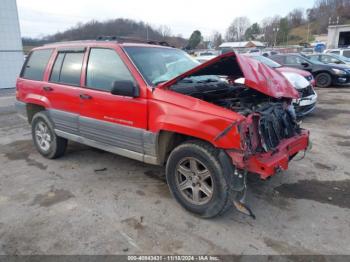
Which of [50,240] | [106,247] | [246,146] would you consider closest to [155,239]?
[106,247]

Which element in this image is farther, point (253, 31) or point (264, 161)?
point (253, 31)

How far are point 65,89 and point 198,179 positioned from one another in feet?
8.24

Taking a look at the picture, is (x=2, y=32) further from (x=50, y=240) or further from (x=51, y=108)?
(x=50, y=240)

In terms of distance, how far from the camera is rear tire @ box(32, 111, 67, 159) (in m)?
4.75

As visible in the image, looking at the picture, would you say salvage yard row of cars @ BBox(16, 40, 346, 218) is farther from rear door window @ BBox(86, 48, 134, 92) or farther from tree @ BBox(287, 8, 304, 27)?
tree @ BBox(287, 8, 304, 27)

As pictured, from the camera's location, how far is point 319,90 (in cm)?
1250

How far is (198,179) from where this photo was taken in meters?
A: 3.10

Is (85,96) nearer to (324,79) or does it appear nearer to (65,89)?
(65,89)

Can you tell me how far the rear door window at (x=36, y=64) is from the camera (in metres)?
4.77

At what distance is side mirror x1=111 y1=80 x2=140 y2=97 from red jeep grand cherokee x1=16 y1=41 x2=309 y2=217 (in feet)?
0.04

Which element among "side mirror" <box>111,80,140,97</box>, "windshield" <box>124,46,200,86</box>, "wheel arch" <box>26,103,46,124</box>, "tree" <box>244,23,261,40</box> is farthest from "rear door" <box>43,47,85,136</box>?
"tree" <box>244,23,261,40</box>

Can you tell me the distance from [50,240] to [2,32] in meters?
15.8

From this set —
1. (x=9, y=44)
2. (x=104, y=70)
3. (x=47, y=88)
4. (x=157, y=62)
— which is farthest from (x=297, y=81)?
(x=9, y=44)

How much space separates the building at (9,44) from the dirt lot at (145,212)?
12.6 meters
